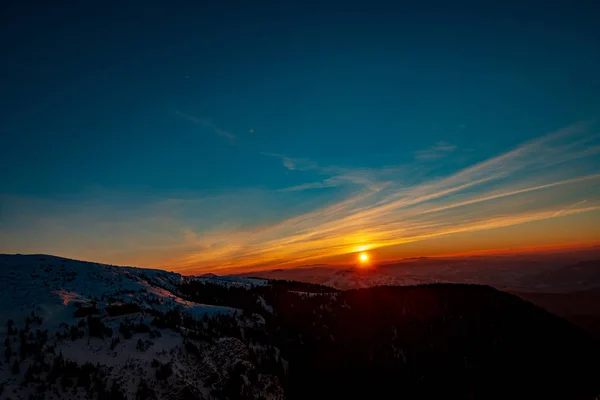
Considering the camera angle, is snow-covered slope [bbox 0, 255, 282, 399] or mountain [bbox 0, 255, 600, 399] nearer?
snow-covered slope [bbox 0, 255, 282, 399]

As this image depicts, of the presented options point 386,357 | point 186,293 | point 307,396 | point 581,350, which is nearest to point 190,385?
point 307,396

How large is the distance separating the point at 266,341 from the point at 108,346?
10442mm

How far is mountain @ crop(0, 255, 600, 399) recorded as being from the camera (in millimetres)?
14250

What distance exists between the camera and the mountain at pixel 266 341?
14.2 m

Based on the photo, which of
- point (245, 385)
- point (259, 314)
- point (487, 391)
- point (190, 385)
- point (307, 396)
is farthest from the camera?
point (259, 314)

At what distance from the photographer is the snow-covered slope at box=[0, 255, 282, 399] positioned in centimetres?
1282

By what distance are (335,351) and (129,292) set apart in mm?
16313

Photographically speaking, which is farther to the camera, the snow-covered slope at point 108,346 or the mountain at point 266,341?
the mountain at point 266,341

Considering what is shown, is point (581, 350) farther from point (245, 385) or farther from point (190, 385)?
point (190, 385)

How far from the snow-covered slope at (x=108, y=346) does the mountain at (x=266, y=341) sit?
62 millimetres

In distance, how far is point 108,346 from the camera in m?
15.5

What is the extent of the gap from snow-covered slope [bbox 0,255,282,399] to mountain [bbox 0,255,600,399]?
0.06 meters

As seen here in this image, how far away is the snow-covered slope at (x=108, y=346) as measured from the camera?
42.1ft

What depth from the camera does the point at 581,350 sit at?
30203 millimetres
